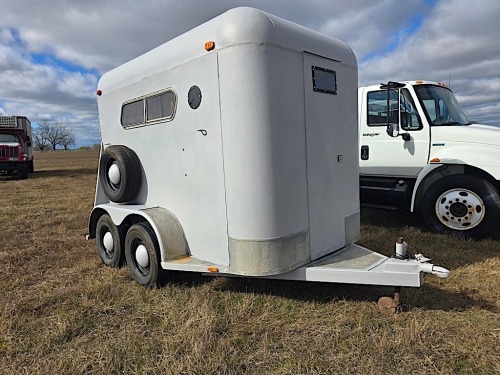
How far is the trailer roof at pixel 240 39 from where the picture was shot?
327 centimetres

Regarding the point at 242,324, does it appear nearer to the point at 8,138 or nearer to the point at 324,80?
the point at 324,80

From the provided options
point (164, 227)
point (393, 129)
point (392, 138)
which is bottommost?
point (164, 227)

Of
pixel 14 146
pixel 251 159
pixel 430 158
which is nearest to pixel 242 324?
pixel 251 159

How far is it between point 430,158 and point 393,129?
2.33 feet

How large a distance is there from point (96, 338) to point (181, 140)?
1955 mm

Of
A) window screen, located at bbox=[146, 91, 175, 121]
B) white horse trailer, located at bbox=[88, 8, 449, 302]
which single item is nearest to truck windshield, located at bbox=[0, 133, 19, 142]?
white horse trailer, located at bbox=[88, 8, 449, 302]

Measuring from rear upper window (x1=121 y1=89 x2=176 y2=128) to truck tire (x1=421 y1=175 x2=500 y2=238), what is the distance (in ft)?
12.9

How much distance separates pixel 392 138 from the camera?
20.6ft

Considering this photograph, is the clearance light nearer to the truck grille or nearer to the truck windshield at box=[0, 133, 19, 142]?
the truck grille

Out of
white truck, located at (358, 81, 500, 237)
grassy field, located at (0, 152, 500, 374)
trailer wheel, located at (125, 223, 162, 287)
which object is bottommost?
grassy field, located at (0, 152, 500, 374)

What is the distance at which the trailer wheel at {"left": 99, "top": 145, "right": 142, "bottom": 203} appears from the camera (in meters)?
4.64

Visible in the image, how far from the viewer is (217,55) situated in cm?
343

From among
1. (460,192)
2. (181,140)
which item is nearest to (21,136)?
(181,140)

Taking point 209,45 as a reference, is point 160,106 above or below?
below
